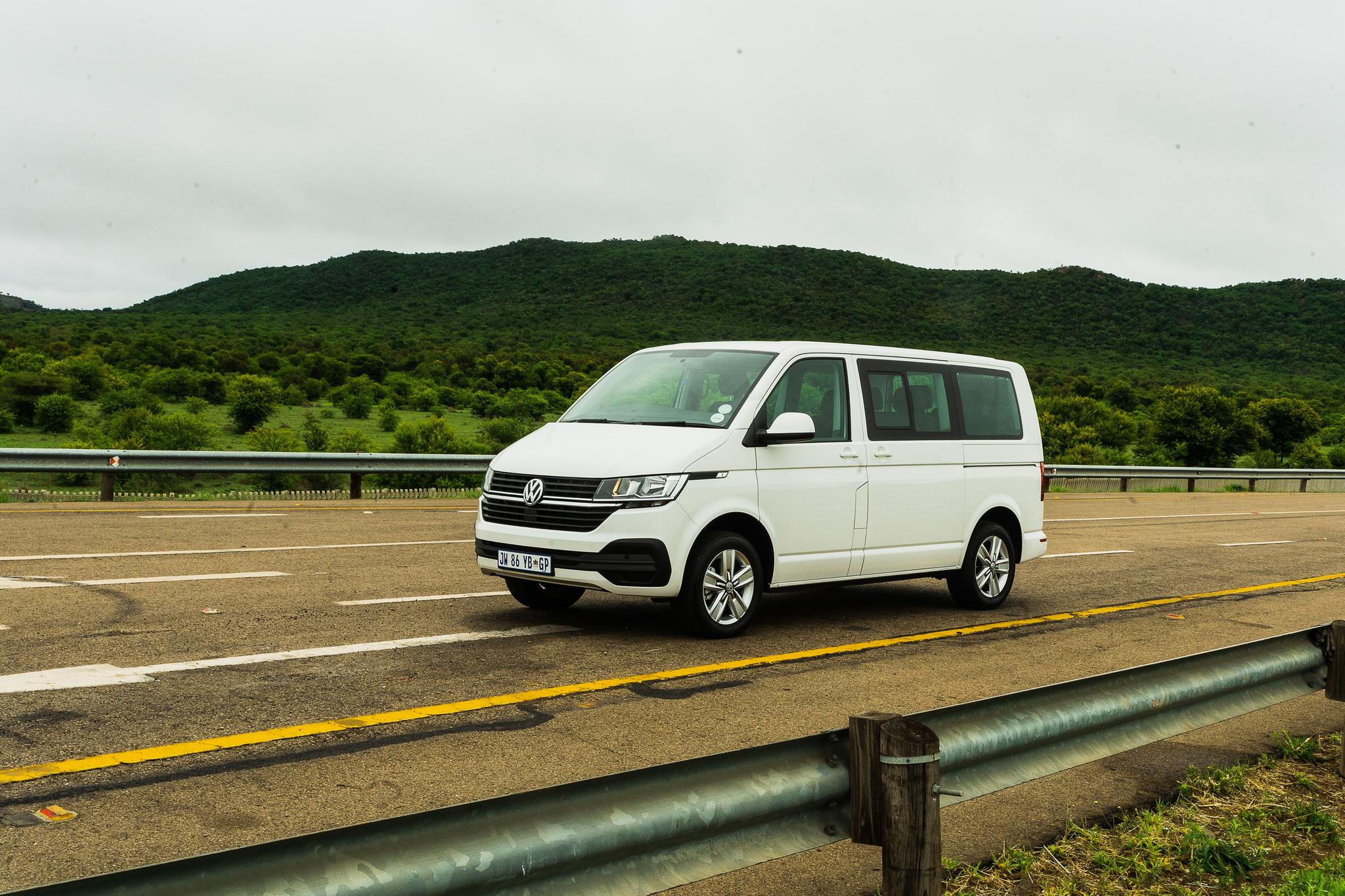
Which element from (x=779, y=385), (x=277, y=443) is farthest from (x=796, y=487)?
(x=277, y=443)

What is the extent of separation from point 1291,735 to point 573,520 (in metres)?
4.23

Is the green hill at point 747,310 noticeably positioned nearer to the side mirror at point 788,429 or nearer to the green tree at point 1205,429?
the green tree at point 1205,429

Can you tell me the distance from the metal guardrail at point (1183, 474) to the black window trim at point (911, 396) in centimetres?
1586

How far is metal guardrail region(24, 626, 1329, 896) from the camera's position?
7.09 feet

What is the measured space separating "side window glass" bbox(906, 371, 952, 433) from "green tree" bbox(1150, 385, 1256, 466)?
55.2 m

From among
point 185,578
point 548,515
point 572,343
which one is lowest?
point 185,578

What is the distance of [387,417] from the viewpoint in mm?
44688

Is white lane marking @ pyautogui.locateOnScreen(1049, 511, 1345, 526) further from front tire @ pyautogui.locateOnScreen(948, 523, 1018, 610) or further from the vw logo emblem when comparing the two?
the vw logo emblem

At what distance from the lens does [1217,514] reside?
23.5m

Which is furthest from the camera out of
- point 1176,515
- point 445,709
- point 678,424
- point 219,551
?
point 1176,515

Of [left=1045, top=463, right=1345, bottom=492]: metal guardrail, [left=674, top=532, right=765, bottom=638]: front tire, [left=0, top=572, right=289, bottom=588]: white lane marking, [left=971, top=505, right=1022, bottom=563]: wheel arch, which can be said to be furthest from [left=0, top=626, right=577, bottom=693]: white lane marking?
[left=1045, top=463, right=1345, bottom=492]: metal guardrail

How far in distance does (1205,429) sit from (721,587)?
193 feet

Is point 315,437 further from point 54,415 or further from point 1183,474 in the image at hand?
point 1183,474

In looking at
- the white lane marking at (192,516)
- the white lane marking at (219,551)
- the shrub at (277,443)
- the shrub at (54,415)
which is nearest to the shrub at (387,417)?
the shrub at (277,443)
